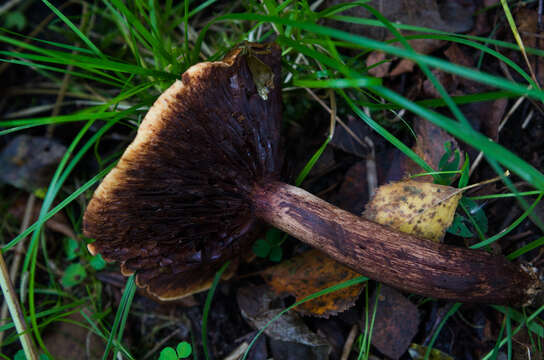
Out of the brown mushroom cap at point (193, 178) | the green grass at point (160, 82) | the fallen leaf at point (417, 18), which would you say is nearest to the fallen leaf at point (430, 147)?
the green grass at point (160, 82)

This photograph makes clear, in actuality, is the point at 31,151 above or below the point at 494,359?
above

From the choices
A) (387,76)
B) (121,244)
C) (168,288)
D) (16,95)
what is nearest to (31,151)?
(16,95)

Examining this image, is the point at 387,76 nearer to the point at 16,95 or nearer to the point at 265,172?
the point at 265,172

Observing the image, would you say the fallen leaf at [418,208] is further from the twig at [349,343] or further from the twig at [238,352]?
the twig at [238,352]

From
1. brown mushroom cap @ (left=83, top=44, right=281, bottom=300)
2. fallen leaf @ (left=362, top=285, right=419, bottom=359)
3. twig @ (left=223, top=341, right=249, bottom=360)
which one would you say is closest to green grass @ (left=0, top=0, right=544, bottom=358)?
fallen leaf @ (left=362, top=285, right=419, bottom=359)

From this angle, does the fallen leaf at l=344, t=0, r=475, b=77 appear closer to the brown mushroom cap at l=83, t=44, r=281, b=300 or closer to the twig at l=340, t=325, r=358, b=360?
the brown mushroom cap at l=83, t=44, r=281, b=300

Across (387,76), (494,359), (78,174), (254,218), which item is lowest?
(494,359)

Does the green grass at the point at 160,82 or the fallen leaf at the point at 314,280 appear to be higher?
the green grass at the point at 160,82
